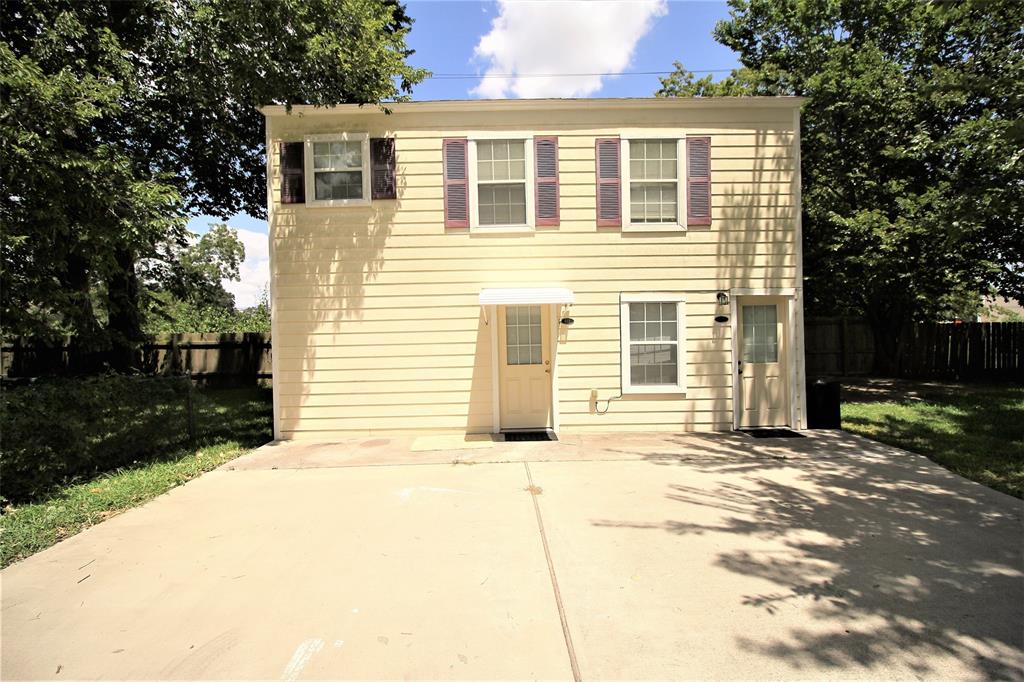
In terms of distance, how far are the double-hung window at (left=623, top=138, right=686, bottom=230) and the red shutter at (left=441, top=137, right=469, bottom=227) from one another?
2483 mm

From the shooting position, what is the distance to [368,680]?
8.28ft

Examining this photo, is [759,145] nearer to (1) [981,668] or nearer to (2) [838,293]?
(1) [981,668]

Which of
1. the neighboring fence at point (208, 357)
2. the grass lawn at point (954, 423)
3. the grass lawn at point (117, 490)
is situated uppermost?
the neighboring fence at point (208, 357)

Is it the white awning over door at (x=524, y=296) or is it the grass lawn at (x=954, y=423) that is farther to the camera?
the white awning over door at (x=524, y=296)

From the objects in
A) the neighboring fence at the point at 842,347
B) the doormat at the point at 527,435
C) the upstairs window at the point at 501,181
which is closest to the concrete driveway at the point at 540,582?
the doormat at the point at 527,435

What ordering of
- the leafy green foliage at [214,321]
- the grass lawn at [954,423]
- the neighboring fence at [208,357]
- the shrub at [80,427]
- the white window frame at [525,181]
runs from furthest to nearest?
the leafy green foliage at [214,321]
the neighboring fence at [208,357]
the white window frame at [525,181]
the grass lawn at [954,423]
the shrub at [80,427]

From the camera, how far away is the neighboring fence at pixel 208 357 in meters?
14.1

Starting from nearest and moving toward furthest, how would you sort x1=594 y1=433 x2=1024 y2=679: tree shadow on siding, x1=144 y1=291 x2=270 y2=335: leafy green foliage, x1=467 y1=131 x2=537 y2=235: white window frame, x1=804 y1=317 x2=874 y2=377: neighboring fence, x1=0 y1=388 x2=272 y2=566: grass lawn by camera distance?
x1=594 y1=433 x2=1024 y2=679: tree shadow on siding
x1=0 y1=388 x2=272 y2=566: grass lawn
x1=467 y1=131 x2=537 y2=235: white window frame
x1=804 y1=317 x2=874 y2=377: neighboring fence
x1=144 y1=291 x2=270 y2=335: leafy green foliage

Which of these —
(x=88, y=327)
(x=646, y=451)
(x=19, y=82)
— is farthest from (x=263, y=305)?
(x=646, y=451)

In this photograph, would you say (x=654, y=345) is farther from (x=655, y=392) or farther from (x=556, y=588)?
(x=556, y=588)

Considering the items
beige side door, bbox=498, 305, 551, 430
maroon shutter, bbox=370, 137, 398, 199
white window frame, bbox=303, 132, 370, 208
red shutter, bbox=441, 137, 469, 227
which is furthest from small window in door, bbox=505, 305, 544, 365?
white window frame, bbox=303, 132, 370, 208

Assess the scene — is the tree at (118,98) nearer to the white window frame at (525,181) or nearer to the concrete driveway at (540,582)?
the white window frame at (525,181)

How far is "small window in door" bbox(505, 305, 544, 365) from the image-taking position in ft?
27.5

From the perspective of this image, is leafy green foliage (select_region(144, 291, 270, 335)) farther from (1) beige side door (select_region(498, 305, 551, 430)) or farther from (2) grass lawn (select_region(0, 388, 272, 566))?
(1) beige side door (select_region(498, 305, 551, 430))
